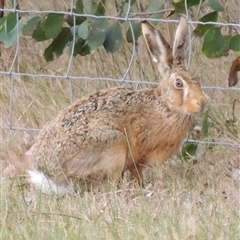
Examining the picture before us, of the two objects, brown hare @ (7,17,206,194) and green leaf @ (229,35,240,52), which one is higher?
green leaf @ (229,35,240,52)

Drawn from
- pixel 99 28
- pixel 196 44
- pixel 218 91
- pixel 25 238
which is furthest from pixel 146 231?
pixel 196 44

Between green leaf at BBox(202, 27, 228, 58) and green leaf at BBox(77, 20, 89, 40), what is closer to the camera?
green leaf at BBox(202, 27, 228, 58)

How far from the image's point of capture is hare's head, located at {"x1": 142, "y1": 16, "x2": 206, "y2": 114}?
→ 5332 millimetres

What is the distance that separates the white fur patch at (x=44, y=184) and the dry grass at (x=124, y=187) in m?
0.06

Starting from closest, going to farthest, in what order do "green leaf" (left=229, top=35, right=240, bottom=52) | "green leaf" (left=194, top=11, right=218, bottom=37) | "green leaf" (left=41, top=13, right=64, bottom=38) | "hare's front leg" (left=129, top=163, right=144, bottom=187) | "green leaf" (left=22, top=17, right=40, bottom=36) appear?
"hare's front leg" (left=129, top=163, right=144, bottom=187), "green leaf" (left=229, top=35, right=240, bottom=52), "green leaf" (left=194, top=11, right=218, bottom=37), "green leaf" (left=41, top=13, right=64, bottom=38), "green leaf" (left=22, top=17, right=40, bottom=36)

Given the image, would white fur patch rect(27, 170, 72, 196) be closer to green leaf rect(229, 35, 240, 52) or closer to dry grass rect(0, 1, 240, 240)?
dry grass rect(0, 1, 240, 240)

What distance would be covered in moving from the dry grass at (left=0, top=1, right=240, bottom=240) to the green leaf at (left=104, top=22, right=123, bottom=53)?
26.6 inches

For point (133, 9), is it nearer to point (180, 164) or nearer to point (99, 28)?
point (99, 28)

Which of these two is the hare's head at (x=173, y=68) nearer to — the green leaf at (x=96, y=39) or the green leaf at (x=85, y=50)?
the green leaf at (x=96, y=39)

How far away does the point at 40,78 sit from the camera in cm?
670

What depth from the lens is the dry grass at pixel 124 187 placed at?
414 centimetres

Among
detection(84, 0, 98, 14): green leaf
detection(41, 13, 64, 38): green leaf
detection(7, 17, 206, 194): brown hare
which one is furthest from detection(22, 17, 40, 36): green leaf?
detection(7, 17, 206, 194): brown hare

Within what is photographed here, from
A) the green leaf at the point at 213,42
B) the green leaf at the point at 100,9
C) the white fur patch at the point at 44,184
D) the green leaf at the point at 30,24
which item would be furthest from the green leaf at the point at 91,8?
the white fur patch at the point at 44,184

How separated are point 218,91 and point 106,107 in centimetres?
138
